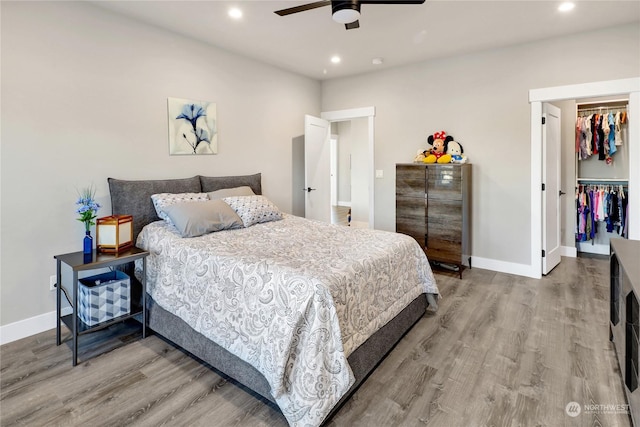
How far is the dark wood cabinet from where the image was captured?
4039 mm

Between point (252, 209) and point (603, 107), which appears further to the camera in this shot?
point (603, 107)

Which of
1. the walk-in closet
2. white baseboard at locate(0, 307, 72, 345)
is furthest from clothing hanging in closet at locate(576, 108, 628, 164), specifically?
white baseboard at locate(0, 307, 72, 345)

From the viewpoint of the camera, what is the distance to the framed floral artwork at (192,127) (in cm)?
360

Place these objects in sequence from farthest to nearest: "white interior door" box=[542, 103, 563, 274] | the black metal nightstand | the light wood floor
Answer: "white interior door" box=[542, 103, 563, 274] → the black metal nightstand → the light wood floor

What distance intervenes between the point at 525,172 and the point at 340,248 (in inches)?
111

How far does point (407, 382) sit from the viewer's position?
2143 mm

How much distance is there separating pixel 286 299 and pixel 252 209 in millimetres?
1809

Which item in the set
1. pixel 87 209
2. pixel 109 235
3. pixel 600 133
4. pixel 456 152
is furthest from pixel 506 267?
pixel 87 209

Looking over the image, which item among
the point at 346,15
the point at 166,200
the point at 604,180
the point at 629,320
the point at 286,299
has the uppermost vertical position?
the point at 346,15

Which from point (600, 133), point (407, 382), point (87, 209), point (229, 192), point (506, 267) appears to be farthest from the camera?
point (600, 133)

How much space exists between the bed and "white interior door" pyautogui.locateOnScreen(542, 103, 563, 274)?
2090 mm

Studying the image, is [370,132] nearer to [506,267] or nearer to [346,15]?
[506,267]

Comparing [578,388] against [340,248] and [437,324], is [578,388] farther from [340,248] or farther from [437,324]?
[340,248]

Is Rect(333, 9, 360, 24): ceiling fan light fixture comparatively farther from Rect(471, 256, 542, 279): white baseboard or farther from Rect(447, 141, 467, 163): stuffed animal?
Rect(471, 256, 542, 279): white baseboard
